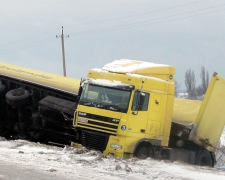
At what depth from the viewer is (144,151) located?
1145cm

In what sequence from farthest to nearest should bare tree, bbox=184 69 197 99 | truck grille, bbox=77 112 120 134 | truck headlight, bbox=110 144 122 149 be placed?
bare tree, bbox=184 69 197 99 < truck headlight, bbox=110 144 122 149 < truck grille, bbox=77 112 120 134

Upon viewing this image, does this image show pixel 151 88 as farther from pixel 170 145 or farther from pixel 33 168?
pixel 33 168

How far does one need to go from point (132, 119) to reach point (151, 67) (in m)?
1.79

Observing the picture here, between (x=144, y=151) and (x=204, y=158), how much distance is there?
3.10m

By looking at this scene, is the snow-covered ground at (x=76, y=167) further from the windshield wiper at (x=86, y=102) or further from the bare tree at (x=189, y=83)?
the bare tree at (x=189, y=83)

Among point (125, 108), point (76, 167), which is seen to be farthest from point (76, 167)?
point (125, 108)

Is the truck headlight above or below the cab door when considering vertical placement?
below

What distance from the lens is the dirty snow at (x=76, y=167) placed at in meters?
7.16

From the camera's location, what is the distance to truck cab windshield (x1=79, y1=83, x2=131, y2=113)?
35.0ft

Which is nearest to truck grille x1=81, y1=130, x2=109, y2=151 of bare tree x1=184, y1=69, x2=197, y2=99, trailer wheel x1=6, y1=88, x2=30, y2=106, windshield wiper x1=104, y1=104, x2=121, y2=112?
windshield wiper x1=104, y1=104, x2=121, y2=112

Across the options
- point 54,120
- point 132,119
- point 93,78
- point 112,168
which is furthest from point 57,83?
point 112,168

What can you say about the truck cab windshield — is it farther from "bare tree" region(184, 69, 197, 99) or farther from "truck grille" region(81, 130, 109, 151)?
"bare tree" region(184, 69, 197, 99)

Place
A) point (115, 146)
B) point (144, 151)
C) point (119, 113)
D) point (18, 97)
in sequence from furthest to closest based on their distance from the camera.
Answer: point (18, 97)
point (144, 151)
point (115, 146)
point (119, 113)

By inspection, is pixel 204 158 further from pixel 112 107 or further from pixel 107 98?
pixel 107 98
